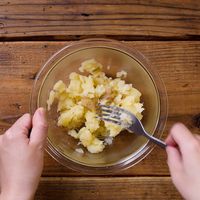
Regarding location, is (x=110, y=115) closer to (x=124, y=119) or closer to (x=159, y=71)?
(x=124, y=119)

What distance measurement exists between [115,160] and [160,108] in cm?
15

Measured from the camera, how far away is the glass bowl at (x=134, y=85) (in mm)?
1027

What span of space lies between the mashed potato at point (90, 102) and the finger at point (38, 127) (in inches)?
3.3

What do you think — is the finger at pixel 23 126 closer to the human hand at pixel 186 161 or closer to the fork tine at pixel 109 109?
the fork tine at pixel 109 109

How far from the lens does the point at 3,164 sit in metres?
1.00

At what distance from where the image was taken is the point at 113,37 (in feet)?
3.55

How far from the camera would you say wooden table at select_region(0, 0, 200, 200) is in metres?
1.06

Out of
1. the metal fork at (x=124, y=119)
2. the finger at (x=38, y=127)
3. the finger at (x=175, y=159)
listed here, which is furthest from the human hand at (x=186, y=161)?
the finger at (x=38, y=127)

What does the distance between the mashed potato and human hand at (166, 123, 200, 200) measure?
187 mm

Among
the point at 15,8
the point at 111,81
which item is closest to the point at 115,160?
the point at 111,81

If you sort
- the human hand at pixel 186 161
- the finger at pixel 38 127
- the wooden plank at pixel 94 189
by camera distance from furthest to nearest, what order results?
the wooden plank at pixel 94 189, the finger at pixel 38 127, the human hand at pixel 186 161

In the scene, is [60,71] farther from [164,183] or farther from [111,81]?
[164,183]

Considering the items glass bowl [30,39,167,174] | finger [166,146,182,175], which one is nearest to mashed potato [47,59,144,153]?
glass bowl [30,39,167,174]

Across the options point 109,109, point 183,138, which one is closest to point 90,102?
point 109,109
